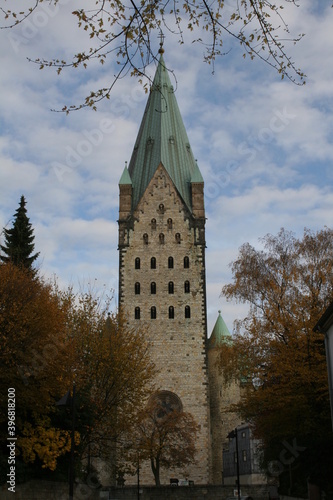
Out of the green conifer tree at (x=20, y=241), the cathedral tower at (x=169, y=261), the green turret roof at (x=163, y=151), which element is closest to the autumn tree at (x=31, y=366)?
the green conifer tree at (x=20, y=241)

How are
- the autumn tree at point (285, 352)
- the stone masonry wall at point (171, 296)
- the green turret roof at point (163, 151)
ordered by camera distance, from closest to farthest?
1. the autumn tree at point (285, 352)
2. the stone masonry wall at point (171, 296)
3. the green turret roof at point (163, 151)

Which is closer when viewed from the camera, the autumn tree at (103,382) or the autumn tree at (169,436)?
the autumn tree at (103,382)

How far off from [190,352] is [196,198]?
14.2 m

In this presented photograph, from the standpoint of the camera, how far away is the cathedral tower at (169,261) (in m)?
45.4

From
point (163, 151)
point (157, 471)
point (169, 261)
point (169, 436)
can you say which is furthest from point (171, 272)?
point (157, 471)

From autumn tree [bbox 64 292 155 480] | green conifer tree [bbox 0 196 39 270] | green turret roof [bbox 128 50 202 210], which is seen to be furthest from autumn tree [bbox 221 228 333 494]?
green turret roof [bbox 128 50 202 210]

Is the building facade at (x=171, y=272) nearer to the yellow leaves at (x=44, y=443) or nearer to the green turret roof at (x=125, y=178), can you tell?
the green turret roof at (x=125, y=178)

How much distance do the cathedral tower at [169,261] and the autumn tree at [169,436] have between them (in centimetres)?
122

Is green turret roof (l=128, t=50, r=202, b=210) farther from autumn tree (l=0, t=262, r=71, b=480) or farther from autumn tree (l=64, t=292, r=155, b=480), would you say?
autumn tree (l=0, t=262, r=71, b=480)

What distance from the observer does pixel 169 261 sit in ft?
162

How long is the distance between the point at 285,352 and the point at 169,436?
2102 cm

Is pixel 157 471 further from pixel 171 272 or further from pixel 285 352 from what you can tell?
pixel 285 352

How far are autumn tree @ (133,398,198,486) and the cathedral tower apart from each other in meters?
1.22

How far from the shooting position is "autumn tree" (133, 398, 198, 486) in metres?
41.6
